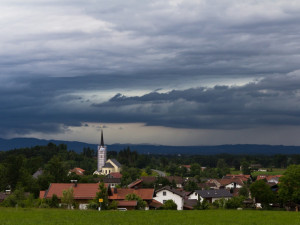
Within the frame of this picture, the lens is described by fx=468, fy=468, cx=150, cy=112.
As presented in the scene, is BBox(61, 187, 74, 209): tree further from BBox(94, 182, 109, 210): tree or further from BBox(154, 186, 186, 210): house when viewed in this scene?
BBox(154, 186, 186, 210): house

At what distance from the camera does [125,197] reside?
68125 millimetres

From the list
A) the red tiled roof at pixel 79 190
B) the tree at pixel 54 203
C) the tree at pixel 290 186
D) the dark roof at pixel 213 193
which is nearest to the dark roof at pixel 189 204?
the dark roof at pixel 213 193

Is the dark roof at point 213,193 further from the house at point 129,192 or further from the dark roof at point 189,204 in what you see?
the house at point 129,192

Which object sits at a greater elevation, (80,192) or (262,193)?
(80,192)

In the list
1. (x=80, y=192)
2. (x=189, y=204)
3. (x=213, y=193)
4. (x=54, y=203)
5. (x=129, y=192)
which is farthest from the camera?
(x=213, y=193)

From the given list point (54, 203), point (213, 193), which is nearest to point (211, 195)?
point (213, 193)

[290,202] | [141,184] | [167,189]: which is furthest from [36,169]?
[290,202]

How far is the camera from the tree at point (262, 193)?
80.8m

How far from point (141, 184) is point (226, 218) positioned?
238 feet

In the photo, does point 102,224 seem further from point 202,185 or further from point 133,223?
point 202,185

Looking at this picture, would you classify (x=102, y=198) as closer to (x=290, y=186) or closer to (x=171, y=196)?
(x=171, y=196)

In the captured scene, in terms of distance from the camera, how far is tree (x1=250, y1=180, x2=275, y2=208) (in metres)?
80.8

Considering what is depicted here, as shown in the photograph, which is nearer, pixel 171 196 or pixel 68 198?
pixel 68 198

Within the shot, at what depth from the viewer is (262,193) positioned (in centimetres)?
8162
